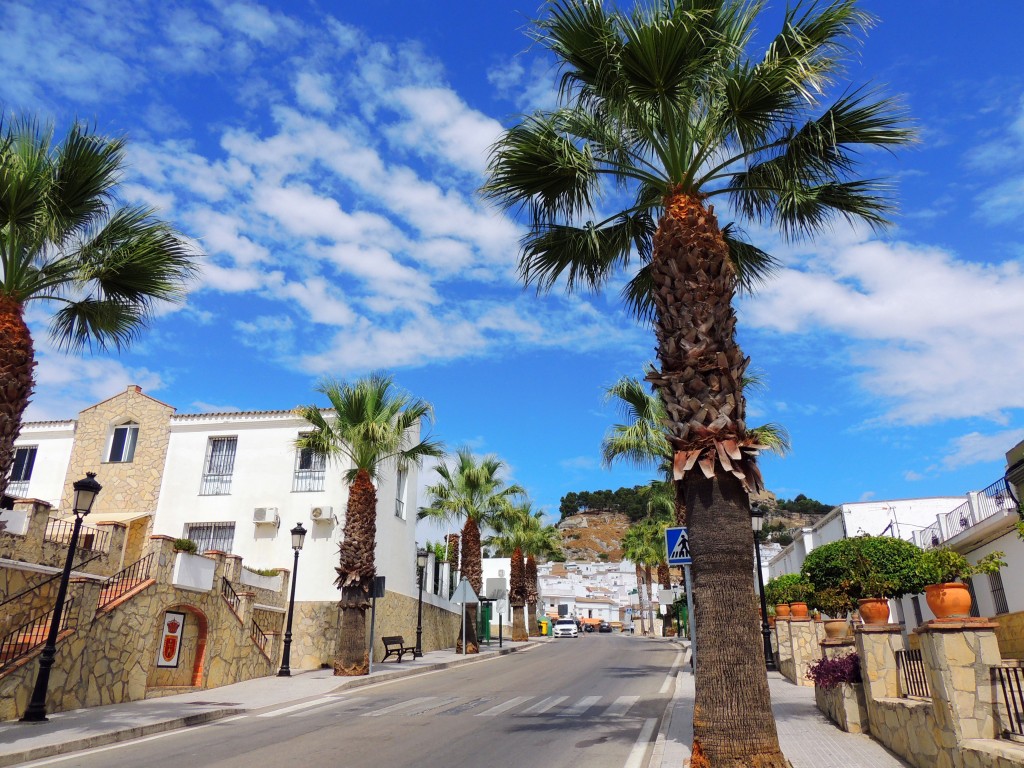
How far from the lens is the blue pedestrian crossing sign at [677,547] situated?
11.0 metres

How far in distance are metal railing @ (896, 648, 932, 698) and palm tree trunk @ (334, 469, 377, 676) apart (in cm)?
1511

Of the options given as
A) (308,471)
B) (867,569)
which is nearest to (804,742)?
(867,569)

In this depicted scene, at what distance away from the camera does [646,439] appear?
23.0 meters

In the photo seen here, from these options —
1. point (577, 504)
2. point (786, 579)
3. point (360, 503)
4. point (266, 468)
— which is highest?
point (577, 504)

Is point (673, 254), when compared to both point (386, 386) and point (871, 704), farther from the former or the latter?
point (386, 386)

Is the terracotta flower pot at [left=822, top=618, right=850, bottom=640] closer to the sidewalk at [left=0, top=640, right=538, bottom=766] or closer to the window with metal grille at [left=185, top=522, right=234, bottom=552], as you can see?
the sidewalk at [left=0, top=640, right=538, bottom=766]

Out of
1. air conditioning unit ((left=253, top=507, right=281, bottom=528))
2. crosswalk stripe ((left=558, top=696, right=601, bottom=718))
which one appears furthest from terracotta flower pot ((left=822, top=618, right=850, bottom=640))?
air conditioning unit ((left=253, top=507, right=281, bottom=528))

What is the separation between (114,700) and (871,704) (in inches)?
530

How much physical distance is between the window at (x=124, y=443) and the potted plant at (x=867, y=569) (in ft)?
80.8

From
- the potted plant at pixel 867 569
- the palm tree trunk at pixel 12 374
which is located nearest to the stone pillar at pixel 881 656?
the potted plant at pixel 867 569

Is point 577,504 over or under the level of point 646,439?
over

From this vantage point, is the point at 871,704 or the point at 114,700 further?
the point at 114,700

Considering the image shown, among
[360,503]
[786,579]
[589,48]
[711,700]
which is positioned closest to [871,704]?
[711,700]

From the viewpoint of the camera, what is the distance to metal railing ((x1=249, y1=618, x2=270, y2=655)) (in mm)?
19734
